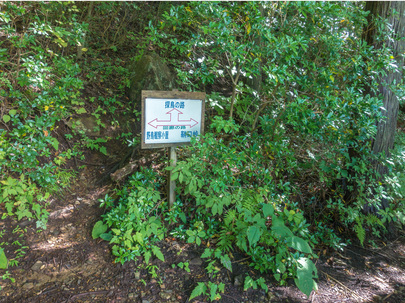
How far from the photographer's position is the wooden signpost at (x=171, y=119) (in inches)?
122

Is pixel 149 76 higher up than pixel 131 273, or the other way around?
pixel 149 76

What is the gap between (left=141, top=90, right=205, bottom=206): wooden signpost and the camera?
122 inches

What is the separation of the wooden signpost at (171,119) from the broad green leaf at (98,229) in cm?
82

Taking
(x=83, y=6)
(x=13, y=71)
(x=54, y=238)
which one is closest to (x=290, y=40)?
(x=54, y=238)

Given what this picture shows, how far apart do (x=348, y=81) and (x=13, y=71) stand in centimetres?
471

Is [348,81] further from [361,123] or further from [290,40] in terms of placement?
[290,40]

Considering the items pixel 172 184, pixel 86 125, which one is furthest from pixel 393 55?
pixel 86 125

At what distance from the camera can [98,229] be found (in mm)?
3193

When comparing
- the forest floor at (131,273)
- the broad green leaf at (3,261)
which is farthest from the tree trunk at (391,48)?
the broad green leaf at (3,261)

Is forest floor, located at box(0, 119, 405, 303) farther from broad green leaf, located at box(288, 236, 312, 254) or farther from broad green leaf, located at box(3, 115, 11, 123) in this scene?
broad green leaf, located at box(3, 115, 11, 123)

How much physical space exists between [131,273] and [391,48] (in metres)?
4.31

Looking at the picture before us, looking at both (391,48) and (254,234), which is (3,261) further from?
(391,48)

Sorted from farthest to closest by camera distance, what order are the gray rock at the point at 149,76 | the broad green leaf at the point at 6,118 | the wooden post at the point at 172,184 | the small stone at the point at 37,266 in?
the gray rock at the point at 149,76 < the broad green leaf at the point at 6,118 < the wooden post at the point at 172,184 < the small stone at the point at 37,266

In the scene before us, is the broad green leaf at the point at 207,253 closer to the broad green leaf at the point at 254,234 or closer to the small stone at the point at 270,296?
A: the broad green leaf at the point at 254,234
